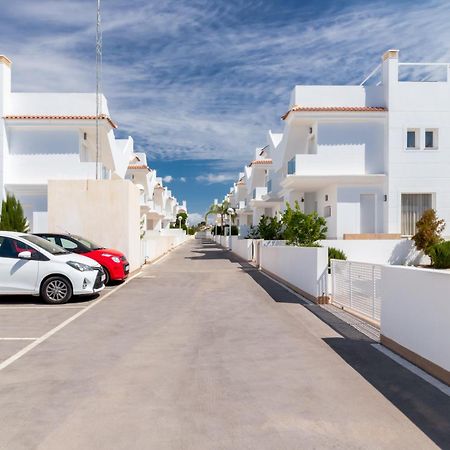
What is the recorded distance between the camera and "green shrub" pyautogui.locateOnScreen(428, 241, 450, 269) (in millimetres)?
21188

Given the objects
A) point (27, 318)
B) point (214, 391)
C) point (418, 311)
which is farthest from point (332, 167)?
point (214, 391)

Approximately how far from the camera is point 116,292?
1327 centimetres

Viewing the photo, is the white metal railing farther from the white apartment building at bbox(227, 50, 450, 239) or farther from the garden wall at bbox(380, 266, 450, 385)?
the white apartment building at bbox(227, 50, 450, 239)

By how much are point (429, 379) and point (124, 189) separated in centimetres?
1456

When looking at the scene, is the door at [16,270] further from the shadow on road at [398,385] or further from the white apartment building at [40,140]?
the white apartment building at [40,140]

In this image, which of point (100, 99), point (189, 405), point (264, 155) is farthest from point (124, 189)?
point (264, 155)

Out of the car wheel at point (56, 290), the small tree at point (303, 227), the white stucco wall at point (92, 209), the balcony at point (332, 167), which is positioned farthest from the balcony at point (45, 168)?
the car wheel at point (56, 290)

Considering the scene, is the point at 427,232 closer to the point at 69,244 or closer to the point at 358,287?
the point at 358,287

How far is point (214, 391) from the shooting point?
4.94 meters

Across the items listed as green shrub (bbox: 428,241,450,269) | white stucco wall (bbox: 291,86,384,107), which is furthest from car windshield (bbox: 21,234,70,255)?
green shrub (bbox: 428,241,450,269)

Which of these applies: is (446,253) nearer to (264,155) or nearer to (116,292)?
(116,292)

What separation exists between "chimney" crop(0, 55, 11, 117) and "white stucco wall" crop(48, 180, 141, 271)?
34.7 ft

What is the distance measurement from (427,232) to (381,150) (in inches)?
209

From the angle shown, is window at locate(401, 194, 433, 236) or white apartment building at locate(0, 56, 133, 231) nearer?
window at locate(401, 194, 433, 236)
